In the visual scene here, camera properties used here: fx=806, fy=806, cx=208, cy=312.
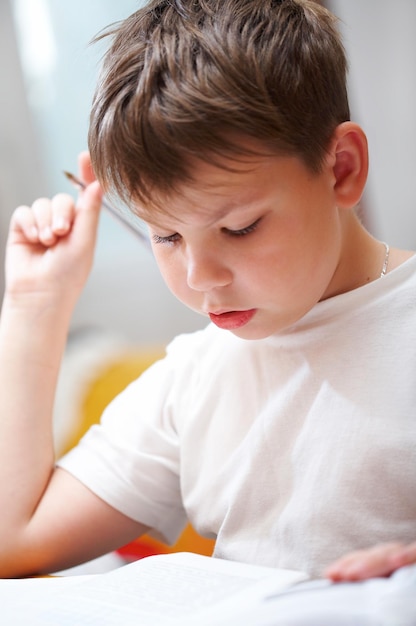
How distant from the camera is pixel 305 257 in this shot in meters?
0.66

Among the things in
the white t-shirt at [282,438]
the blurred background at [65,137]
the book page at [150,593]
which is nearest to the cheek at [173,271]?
the white t-shirt at [282,438]

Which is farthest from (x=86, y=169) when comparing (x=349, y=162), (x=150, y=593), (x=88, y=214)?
(x=150, y=593)

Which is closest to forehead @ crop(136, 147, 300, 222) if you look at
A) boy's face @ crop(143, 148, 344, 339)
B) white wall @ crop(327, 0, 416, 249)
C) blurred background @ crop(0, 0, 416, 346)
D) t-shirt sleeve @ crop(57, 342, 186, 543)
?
boy's face @ crop(143, 148, 344, 339)

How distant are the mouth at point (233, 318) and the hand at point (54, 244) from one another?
286mm

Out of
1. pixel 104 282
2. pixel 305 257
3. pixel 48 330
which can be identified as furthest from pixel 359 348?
pixel 104 282

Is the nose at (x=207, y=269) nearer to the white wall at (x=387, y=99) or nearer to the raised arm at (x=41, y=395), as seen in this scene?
the raised arm at (x=41, y=395)

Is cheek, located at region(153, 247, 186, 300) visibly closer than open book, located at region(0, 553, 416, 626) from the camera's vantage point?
No

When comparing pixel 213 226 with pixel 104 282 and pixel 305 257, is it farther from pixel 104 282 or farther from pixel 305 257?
pixel 104 282

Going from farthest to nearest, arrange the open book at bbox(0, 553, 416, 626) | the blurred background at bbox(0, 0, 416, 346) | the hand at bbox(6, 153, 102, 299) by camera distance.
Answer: the blurred background at bbox(0, 0, 416, 346)
the hand at bbox(6, 153, 102, 299)
the open book at bbox(0, 553, 416, 626)

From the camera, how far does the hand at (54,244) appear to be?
Result: 92 centimetres

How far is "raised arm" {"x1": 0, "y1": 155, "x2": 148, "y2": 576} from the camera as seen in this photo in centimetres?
80

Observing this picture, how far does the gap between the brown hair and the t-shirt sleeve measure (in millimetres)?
258

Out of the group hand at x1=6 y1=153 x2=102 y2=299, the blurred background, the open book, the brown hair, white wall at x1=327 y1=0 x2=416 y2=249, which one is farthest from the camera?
the blurred background

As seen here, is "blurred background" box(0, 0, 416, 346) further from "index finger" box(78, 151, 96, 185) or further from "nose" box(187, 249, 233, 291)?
"nose" box(187, 249, 233, 291)
